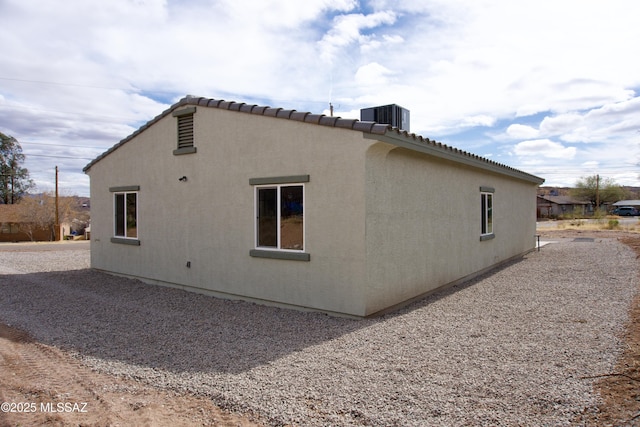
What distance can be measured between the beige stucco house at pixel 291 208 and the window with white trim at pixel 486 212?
0.06 meters

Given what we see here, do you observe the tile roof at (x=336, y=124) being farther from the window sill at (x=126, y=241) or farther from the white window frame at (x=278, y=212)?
the window sill at (x=126, y=241)

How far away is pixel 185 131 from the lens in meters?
9.30

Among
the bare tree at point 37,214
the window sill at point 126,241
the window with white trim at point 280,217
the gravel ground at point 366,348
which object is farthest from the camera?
the bare tree at point 37,214

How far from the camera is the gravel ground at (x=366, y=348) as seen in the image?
3656 millimetres

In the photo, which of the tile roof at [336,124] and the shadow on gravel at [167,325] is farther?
the tile roof at [336,124]

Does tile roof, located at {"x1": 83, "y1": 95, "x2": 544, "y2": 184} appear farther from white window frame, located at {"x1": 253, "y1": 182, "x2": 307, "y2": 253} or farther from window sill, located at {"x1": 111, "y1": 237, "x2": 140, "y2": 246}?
window sill, located at {"x1": 111, "y1": 237, "x2": 140, "y2": 246}

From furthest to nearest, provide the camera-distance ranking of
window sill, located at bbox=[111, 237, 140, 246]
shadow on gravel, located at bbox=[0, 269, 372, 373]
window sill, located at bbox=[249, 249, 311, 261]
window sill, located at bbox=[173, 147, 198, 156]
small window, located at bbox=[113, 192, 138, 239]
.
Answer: small window, located at bbox=[113, 192, 138, 239]
window sill, located at bbox=[111, 237, 140, 246]
window sill, located at bbox=[173, 147, 198, 156]
window sill, located at bbox=[249, 249, 311, 261]
shadow on gravel, located at bbox=[0, 269, 372, 373]

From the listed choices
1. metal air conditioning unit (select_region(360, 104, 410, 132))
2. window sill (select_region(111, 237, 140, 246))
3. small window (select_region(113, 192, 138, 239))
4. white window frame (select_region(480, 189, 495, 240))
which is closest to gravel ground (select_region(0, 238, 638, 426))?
window sill (select_region(111, 237, 140, 246))

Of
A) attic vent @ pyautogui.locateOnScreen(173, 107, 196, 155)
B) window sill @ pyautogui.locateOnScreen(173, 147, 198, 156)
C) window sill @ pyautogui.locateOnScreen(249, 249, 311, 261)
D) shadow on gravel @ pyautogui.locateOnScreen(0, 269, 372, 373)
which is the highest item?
attic vent @ pyautogui.locateOnScreen(173, 107, 196, 155)

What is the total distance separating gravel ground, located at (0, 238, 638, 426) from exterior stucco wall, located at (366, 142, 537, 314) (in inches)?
20.8

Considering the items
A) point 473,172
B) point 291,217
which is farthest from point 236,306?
point 473,172

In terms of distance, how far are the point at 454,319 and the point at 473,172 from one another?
5.25m

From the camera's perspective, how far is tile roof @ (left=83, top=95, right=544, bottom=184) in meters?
6.35

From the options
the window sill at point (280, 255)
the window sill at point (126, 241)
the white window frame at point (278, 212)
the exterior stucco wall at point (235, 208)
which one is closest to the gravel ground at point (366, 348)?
the exterior stucco wall at point (235, 208)
